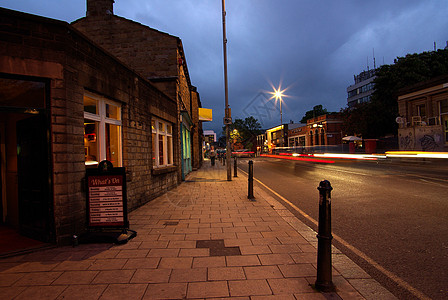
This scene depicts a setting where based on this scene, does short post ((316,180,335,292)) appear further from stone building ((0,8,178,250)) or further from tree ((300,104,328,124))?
tree ((300,104,328,124))

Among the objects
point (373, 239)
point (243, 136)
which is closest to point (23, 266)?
point (373, 239)

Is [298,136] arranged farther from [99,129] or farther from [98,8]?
[99,129]

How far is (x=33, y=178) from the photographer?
430cm

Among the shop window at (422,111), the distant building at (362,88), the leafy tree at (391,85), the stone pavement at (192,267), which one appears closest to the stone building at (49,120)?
the stone pavement at (192,267)

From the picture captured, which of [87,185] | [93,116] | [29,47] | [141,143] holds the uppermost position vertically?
[29,47]

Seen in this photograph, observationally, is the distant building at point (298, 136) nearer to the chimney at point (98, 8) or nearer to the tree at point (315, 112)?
the tree at point (315, 112)

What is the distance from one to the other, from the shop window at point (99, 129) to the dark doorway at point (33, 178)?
976mm

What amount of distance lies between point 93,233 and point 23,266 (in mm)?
1060

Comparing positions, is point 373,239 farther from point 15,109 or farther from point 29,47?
point 29,47

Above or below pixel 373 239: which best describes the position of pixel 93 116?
above

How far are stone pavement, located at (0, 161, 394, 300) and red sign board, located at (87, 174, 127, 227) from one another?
40 cm

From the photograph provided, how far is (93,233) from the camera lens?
4.36 metres

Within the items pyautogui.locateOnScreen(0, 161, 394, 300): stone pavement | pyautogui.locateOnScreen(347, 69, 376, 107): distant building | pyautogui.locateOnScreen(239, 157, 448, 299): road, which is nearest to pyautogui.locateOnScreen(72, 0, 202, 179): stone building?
pyautogui.locateOnScreen(239, 157, 448, 299): road

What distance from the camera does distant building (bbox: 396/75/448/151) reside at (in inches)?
863
